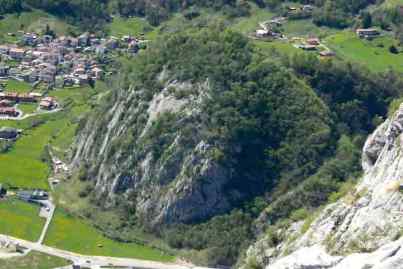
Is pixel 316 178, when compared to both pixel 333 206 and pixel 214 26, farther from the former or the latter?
pixel 333 206

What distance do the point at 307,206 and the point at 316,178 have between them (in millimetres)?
5815

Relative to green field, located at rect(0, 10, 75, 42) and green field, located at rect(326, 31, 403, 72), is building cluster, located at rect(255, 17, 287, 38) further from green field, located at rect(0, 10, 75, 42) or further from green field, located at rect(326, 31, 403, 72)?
green field, located at rect(0, 10, 75, 42)

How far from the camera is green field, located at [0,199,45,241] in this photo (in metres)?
93.5

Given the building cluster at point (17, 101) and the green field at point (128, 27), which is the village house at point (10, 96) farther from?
the green field at point (128, 27)

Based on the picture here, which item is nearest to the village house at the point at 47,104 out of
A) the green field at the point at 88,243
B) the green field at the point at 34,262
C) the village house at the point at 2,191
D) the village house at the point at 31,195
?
the village house at the point at 2,191

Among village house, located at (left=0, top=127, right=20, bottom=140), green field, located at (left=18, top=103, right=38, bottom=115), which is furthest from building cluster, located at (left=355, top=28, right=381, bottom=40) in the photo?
village house, located at (left=0, top=127, right=20, bottom=140)

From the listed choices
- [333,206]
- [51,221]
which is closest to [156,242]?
[51,221]

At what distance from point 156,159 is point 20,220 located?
15331mm

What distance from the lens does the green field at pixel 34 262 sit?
8575cm

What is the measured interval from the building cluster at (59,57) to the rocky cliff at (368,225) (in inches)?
3786

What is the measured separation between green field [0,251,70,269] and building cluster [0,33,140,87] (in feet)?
185

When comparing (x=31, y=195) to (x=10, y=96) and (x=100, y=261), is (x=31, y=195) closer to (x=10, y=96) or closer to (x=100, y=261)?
(x=100, y=261)

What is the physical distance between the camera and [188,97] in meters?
103

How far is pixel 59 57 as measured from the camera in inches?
5974
